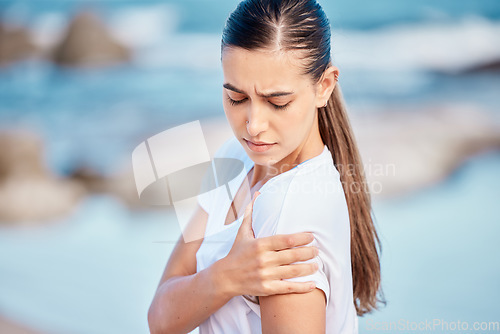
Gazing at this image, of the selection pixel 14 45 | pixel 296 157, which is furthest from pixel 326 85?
pixel 14 45

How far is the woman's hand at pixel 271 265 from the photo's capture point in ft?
3.46

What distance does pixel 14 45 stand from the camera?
327 inches

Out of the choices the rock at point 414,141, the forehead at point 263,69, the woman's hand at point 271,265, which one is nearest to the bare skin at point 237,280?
the woman's hand at point 271,265

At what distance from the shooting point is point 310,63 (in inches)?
45.6

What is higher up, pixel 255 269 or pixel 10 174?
pixel 10 174

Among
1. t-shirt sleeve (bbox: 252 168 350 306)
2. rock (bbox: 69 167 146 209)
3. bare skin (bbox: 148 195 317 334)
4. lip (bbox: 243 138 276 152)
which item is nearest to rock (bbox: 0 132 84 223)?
rock (bbox: 69 167 146 209)

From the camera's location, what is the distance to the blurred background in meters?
3.52

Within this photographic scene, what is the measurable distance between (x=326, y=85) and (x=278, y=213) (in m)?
0.37

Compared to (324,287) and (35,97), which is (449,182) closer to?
(324,287)

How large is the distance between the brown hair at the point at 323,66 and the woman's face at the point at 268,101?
0.03 meters

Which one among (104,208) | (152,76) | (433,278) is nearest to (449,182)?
(433,278)

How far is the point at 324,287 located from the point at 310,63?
1.64ft

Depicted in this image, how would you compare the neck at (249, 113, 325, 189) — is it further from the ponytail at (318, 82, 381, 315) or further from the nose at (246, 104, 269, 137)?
the nose at (246, 104, 269, 137)

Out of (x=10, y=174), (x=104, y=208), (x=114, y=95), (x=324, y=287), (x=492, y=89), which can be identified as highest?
(x=114, y=95)
